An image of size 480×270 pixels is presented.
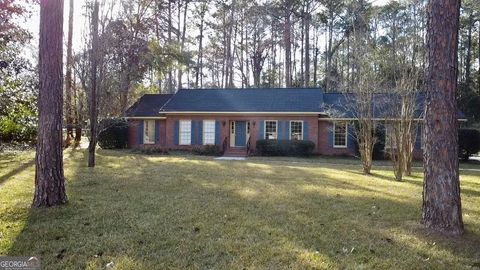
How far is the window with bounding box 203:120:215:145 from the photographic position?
23281 mm

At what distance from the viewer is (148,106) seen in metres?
25.7

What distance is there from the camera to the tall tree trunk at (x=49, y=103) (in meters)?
5.88

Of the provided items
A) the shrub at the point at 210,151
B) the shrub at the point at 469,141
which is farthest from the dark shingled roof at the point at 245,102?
the shrub at the point at 210,151

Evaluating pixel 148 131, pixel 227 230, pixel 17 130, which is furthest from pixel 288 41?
pixel 227 230

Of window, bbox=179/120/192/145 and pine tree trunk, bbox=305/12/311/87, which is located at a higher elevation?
pine tree trunk, bbox=305/12/311/87

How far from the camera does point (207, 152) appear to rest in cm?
2214

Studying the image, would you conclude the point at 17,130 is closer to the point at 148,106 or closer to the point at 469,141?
the point at 148,106

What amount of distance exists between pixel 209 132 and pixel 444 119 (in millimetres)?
18874

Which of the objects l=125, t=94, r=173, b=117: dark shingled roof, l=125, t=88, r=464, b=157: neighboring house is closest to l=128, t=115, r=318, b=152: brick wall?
l=125, t=88, r=464, b=157: neighboring house

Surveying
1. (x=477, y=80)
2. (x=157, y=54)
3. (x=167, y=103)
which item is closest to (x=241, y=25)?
(x=157, y=54)

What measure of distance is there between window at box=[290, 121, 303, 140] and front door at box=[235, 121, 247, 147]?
2.85 meters

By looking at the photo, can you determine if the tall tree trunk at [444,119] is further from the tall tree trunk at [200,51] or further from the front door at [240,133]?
the tall tree trunk at [200,51]

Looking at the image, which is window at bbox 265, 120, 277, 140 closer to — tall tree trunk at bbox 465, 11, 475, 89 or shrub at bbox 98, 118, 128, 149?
shrub at bbox 98, 118, 128, 149

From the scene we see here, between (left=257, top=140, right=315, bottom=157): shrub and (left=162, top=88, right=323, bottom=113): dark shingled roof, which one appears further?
(left=162, top=88, right=323, bottom=113): dark shingled roof
